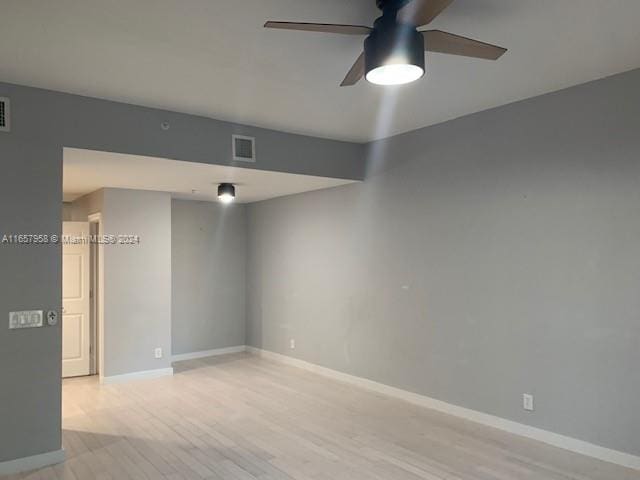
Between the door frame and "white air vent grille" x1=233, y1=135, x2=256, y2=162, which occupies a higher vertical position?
"white air vent grille" x1=233, y1=135, x2=256, y2=162

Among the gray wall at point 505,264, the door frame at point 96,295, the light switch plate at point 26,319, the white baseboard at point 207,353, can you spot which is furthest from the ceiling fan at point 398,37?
the white baseboard at point 207,353

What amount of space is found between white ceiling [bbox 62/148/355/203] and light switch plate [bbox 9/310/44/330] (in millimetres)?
1309

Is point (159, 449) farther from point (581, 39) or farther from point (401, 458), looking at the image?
point (581, 39)

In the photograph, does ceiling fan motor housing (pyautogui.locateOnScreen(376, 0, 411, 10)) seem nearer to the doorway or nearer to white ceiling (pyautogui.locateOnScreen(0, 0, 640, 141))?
white ceiling (pyautogui.locateOnScreen(0, 0, 640, 141))

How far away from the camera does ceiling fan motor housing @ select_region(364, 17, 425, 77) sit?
2.16m

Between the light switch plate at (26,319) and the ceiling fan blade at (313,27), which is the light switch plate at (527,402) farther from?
the light switch plate at (26,319)

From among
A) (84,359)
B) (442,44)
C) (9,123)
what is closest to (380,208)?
(442,44)

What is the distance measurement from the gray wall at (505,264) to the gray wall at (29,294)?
10.6 feet

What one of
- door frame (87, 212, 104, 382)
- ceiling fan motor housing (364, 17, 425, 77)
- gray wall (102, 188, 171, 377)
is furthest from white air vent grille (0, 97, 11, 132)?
ceiling fan motor housing (364, 17, 425, 77)

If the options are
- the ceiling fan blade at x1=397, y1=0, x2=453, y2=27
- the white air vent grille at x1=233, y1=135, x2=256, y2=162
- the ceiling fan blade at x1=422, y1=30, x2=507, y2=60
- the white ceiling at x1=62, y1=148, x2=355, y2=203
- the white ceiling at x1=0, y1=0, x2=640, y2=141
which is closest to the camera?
the ceiling fan blade at x1=397, y1=0, x2=453, y2=27

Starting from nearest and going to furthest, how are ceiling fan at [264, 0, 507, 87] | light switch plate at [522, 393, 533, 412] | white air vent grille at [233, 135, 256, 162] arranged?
1. ceiling fan at [264, 0, 507, 87]
2. light switch plate at [522, 393, 533, 412]
3. white air vent grille at [233, 135, 256, 162]

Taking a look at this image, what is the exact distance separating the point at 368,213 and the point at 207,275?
3.10 metres

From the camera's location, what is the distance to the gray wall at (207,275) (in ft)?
23.7

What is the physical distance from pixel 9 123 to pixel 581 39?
3.97 metres
